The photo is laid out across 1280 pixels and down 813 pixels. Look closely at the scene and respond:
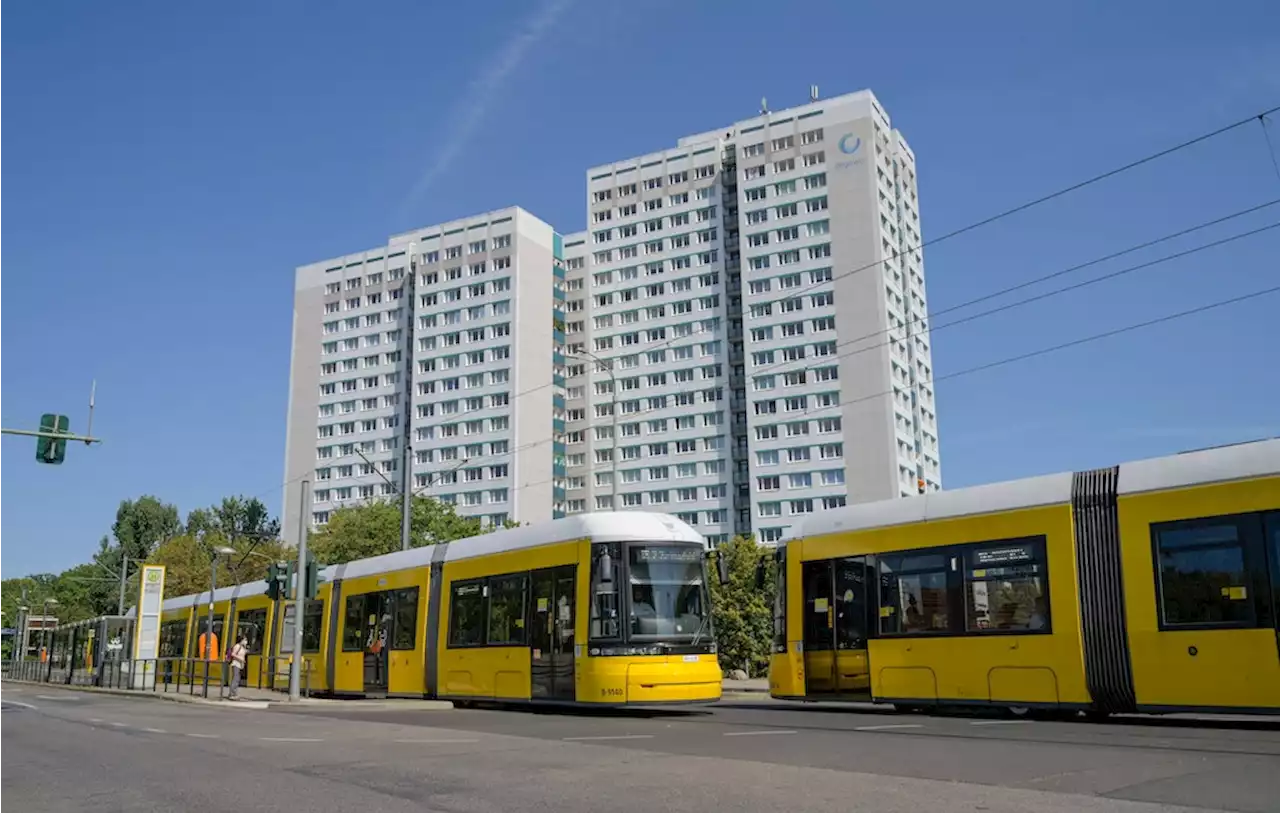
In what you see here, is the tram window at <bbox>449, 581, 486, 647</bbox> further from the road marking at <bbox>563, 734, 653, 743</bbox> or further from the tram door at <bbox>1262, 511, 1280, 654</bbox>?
the tram door at <bbox>1262, 511, 1280, 654</bbox>

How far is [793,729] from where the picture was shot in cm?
1400

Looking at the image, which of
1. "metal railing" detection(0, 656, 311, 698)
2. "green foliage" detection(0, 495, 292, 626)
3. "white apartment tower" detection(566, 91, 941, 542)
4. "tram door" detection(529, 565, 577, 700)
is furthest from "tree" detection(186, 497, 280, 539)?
"tram door" detection(529, 565, 577, 700)

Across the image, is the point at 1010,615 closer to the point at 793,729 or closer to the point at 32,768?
the point at 793,729

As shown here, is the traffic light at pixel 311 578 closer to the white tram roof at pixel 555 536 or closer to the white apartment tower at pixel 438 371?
the white tram roof at pixel 555 536

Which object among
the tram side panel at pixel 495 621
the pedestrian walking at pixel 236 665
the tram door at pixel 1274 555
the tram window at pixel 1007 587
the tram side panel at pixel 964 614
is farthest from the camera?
the pedestrian walking at pixel 236 665

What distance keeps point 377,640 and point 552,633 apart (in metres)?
7.32

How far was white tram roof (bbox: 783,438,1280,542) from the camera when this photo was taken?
524 inches

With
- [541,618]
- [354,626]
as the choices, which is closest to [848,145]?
[354,626]

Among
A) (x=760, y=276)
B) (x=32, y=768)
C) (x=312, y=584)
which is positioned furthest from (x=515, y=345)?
(x=32, y=768)

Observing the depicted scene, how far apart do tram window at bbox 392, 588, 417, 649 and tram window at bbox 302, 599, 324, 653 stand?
438cm

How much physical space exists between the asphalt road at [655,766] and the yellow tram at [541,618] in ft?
4.96

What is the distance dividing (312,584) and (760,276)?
7120cm

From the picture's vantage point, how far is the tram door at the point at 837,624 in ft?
57.4

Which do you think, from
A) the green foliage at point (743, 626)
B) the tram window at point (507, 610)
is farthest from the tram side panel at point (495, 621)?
the green foliage at point (743, 626)
